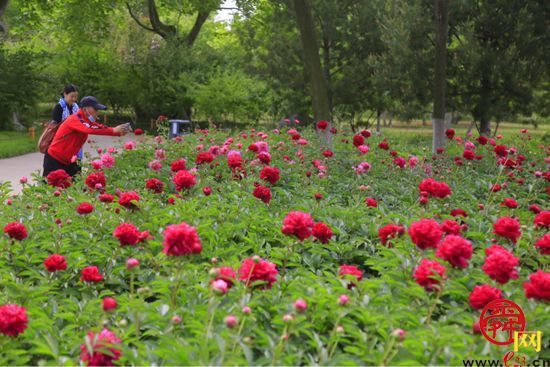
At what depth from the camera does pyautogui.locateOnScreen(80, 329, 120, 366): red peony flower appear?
77.1 inches

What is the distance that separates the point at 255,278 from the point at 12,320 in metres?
0.91

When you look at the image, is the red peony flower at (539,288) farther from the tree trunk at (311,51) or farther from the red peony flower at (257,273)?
the tree trunk at (311,51)

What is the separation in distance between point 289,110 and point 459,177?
52.8 feet

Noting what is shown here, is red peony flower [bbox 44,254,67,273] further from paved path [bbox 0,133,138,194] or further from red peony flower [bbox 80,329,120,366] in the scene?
paved path [bbox 0,133,138,194]

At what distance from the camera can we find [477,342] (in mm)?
2309

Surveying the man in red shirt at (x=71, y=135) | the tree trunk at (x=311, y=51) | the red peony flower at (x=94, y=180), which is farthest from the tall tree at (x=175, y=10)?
the red peony flower at (x=94, y=180)

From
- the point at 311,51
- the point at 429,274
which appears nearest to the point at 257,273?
the point at 429,274

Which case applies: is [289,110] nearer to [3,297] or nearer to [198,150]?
[198,150]

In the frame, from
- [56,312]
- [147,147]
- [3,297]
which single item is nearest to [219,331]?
[56,312]

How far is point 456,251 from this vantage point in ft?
7.79

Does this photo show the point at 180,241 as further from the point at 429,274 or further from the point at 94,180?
the point at 94,180

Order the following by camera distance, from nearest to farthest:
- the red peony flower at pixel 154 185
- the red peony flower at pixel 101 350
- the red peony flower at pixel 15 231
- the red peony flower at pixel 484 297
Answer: the red peony flower at pixel 101 350, the red peony flower at pixel 484 297, the red peony flower at pixel 15 231, the red peony flower at pixel 154 185

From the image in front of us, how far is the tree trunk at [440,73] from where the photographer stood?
9458 millimetres

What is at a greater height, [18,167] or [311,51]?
[311,51]
